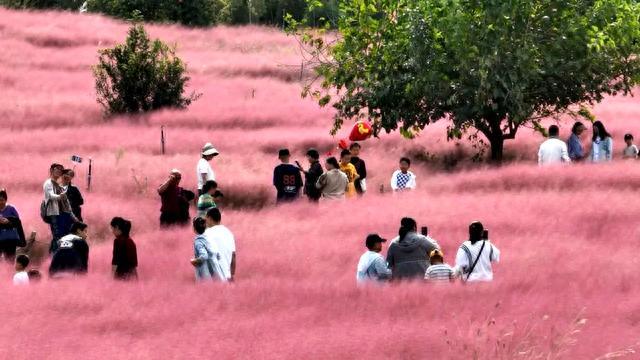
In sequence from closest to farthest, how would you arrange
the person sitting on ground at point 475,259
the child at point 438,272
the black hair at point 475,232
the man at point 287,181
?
the child at point 438,272
the black hair at point 475,232
the person sitting on ground at point 475,259
the man at point 287,181

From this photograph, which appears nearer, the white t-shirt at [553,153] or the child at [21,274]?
the child at [21,274]

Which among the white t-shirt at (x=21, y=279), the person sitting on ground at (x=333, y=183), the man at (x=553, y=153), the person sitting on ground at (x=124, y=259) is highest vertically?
the man at (x=553, y=153)

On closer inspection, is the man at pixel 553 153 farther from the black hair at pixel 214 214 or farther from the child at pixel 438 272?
the black hair at pixel 214 214

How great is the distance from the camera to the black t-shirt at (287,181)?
2312 cm

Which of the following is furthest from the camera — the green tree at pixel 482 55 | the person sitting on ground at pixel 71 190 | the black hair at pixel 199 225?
the green tree at pixel 482 55

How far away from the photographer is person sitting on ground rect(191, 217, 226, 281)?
16.0m

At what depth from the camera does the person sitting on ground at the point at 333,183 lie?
2292 cm

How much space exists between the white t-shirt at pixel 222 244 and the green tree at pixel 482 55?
12944 millimetres

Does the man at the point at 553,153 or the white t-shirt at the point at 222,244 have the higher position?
the man at the point at 553,153

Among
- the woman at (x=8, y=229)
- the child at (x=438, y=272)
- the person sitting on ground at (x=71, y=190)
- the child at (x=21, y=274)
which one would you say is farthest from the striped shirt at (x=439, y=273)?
the person sitting on ground at (x=71, y=190)

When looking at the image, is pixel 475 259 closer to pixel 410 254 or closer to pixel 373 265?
pixel 410 254

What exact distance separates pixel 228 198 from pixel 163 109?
15.0m

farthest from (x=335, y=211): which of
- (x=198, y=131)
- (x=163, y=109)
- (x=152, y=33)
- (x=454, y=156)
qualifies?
(x=152, y=33)

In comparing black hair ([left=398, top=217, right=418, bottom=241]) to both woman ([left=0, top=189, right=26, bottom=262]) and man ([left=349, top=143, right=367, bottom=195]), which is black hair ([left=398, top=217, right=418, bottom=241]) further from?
man ([left=349, top=143, right=367, bottom=195])
